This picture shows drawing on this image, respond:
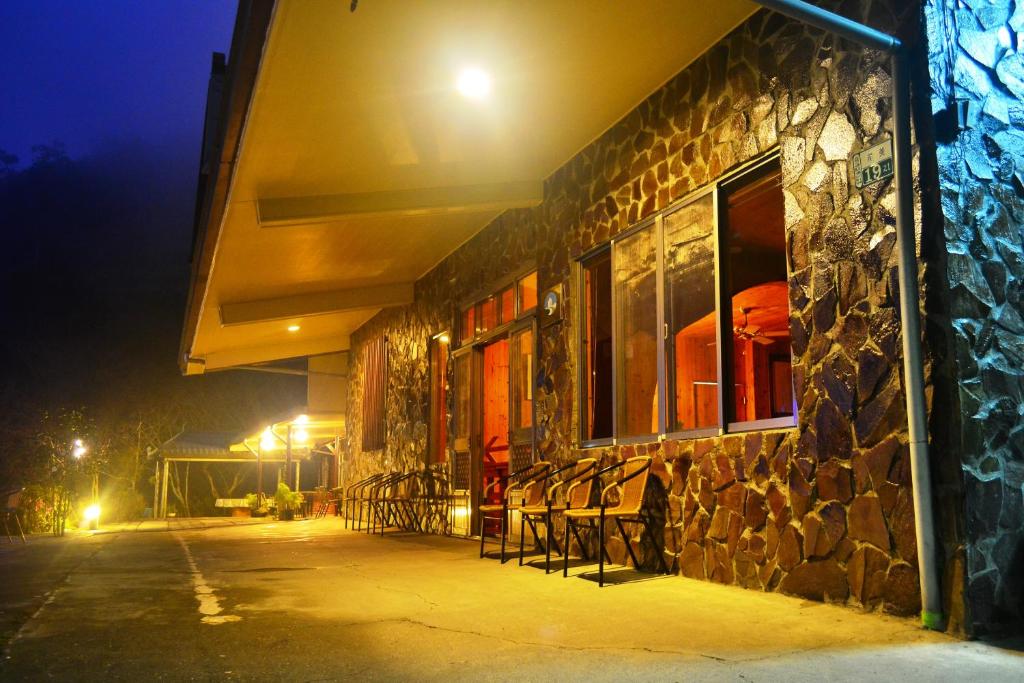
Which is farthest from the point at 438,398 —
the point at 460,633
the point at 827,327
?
the point at 460,633

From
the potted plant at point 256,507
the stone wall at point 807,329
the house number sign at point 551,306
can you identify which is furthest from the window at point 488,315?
the potted plant at point 256,507

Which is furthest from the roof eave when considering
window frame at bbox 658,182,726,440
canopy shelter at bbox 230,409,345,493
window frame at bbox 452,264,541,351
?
canopy shelter at bbox 230,409,345,493

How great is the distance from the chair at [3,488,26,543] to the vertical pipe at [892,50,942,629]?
434 inches

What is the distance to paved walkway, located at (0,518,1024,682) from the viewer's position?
3.40m

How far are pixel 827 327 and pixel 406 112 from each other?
3.69 metres

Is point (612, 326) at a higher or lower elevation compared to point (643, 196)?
lower

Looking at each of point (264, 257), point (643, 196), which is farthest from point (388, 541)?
point (643, 196)

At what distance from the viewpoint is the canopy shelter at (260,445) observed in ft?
60.1

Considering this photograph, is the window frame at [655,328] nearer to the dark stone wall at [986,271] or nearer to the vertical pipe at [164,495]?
the dark stone wall at [986,271]

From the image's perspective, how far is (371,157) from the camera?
24.8 ft

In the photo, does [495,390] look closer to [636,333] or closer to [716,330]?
[636,333]

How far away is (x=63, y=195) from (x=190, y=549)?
59.2m

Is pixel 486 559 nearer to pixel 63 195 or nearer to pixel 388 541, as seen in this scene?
pixel 388 541

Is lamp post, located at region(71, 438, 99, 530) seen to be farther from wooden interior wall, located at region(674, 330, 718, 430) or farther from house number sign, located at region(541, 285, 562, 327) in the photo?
wooden interior wall, located at region(674, 330, 718, 430)
